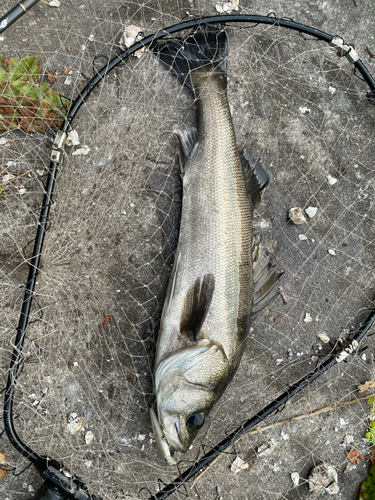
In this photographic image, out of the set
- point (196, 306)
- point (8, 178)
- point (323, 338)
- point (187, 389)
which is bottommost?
point (187, 389)

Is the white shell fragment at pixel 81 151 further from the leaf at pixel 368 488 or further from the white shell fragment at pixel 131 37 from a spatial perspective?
the leaf at pixel 368 488

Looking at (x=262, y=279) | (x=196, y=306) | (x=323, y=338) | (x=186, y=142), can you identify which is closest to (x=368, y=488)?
(x=323, y=338)

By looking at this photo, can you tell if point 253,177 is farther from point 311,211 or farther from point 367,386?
point 367,386

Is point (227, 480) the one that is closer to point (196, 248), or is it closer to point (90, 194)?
point (196, 248)

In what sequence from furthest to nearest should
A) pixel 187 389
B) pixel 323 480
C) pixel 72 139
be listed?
pixel 323 480 → pixel 72 139 → pixel 187 389

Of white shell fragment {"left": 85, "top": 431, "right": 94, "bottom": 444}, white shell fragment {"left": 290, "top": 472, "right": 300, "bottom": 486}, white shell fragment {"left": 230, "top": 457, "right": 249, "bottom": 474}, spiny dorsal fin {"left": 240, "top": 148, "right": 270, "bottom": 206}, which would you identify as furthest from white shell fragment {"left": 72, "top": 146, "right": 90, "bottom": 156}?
white shell fragment {"left": 290, "top": 472, "right": 300, "bottom": 486}

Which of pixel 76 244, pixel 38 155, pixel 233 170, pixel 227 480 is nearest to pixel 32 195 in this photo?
pixel 38 155
